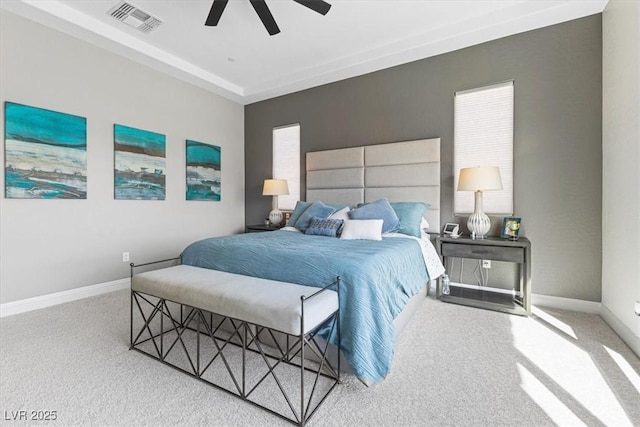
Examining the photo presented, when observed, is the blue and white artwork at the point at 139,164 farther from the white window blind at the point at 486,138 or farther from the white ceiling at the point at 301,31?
the white window blind at the point at 486,138

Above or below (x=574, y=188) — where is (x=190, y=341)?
below

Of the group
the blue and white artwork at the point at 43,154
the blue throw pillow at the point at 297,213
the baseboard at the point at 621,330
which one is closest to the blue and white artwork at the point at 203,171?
the blue and white artwork at the point at 43,154

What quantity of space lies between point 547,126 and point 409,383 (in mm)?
2849

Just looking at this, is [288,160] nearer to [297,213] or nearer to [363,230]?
[297,213]

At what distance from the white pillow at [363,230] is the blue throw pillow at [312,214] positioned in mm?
544

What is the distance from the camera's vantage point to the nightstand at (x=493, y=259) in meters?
2.68

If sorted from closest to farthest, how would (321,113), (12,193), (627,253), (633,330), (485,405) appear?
1. (485,405)
2. (633,330)
3. (627,253)
4. (12,193)
5. (321,113)

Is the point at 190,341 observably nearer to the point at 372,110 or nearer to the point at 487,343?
the point at 487,343

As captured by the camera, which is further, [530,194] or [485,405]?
[530,194]

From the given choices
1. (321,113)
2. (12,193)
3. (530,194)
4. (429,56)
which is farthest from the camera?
(321,113)

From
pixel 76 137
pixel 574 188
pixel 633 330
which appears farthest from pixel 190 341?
pixel 574 188

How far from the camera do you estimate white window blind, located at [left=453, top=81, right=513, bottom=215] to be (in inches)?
123

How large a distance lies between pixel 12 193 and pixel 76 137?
2.57 ft

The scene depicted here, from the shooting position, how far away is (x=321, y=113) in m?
4.33
